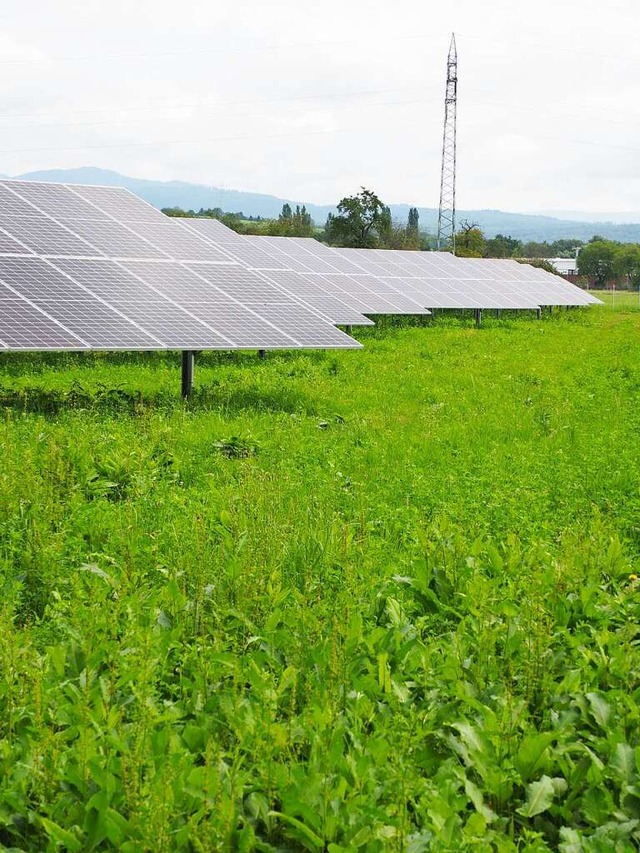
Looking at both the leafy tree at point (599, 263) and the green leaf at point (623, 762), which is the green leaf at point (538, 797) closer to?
the green leaf at point (623, 762)

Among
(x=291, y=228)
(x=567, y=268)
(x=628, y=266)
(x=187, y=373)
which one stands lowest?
(x=187, y=373)

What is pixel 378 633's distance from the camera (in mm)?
5391

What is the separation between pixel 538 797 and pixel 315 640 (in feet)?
5.12

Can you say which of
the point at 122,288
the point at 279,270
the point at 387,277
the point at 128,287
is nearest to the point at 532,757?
the point at 122,288

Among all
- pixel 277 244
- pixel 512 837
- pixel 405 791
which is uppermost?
pixel 277 244

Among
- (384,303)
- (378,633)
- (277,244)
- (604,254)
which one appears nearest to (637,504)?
(378,633)

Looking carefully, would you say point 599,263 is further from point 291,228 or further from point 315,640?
point 315,640

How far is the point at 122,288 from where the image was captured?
14.4 metres

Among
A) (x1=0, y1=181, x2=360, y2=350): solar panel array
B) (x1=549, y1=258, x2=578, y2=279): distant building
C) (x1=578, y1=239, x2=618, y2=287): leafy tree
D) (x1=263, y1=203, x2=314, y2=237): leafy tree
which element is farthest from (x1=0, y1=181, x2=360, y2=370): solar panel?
(x1=578, y1=239, x2=618, y2=287): leafy tree

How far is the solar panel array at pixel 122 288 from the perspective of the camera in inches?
497

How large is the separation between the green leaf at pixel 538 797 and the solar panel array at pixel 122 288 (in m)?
8.70

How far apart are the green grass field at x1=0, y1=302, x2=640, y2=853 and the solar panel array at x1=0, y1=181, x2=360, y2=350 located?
147 centimetres

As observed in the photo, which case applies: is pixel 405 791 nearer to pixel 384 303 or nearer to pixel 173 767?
pixel 173 767

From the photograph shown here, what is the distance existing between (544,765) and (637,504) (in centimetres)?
447
